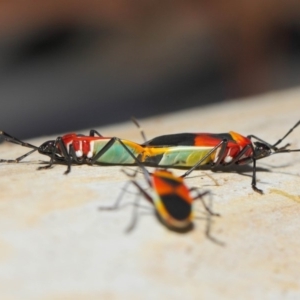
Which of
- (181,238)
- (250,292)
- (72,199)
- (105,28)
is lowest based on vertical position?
(250,292)

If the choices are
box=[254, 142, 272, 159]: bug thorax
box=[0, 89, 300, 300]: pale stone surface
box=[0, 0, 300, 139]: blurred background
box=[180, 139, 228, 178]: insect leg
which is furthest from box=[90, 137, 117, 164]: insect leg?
box=[0, 0, 300, 139]: blurred background

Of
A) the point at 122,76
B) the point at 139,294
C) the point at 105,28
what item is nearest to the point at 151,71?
the point at 122,76

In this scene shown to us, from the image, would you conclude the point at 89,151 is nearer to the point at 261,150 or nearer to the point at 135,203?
the point at 135,203

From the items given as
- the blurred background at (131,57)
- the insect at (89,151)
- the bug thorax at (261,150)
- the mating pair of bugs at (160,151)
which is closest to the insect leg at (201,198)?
the mating pair of bugs at (160,151)

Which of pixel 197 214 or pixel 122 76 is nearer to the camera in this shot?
pixel 197 214

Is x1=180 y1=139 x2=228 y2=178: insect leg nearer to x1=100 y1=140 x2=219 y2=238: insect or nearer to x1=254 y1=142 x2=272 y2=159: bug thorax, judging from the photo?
x1=254 y1=142 x2=272 y2=159: bug thorax

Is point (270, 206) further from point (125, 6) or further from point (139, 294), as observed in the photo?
point (125, 6)

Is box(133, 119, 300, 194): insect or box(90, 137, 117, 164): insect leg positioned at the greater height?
box(90, 137, 117, 164): insect leg
